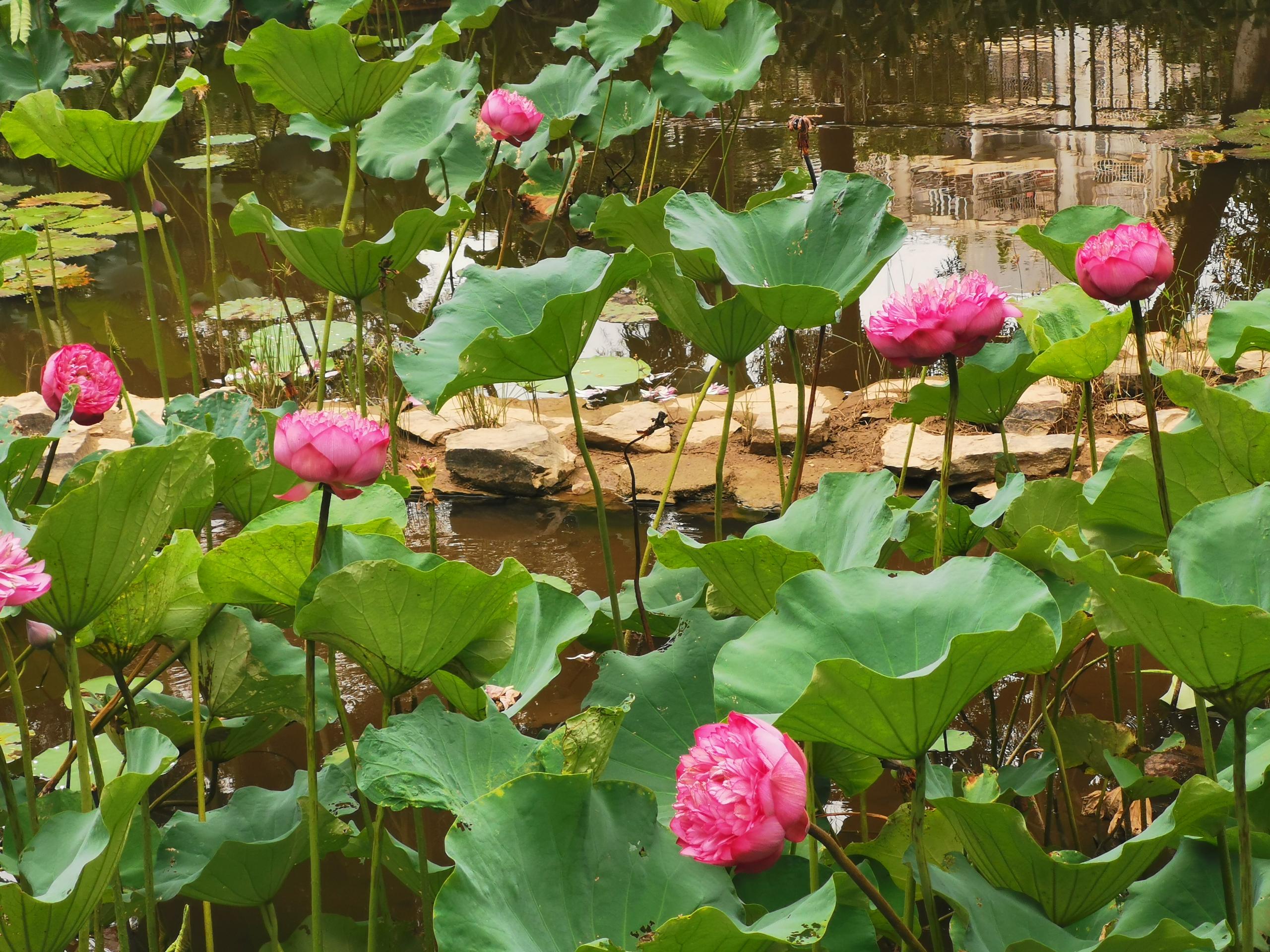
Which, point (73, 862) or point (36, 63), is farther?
point (36, 63)

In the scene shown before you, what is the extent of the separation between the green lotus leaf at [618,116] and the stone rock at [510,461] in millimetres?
1184

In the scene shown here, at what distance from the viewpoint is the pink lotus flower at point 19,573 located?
0.92 m

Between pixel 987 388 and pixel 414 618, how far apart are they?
38.4 inches

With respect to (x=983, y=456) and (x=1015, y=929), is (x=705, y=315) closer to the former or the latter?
(x=1015, y=929)

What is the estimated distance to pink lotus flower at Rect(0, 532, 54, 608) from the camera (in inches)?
36.1

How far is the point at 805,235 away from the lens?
164cm

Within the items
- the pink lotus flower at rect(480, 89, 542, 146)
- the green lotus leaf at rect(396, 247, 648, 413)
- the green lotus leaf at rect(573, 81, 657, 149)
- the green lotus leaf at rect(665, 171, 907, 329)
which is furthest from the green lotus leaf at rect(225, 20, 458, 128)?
the green lotus leaf at rect(573, 81, 657, 149)

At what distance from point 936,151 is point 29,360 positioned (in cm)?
420

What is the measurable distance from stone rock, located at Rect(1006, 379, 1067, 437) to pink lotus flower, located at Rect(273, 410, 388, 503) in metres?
2.49

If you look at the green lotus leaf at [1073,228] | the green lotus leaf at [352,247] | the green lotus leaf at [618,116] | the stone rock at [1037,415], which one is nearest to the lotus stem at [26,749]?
the green lotus leaf at [352,247]

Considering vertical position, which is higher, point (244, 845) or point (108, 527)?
point (108, 527)

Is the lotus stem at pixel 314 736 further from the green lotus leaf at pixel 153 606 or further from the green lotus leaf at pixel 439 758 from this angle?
the green lotus leaf at pixel 153 606

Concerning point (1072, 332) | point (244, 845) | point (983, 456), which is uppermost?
point (1072, 332)

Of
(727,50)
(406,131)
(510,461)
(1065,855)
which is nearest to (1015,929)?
(1065,855)
